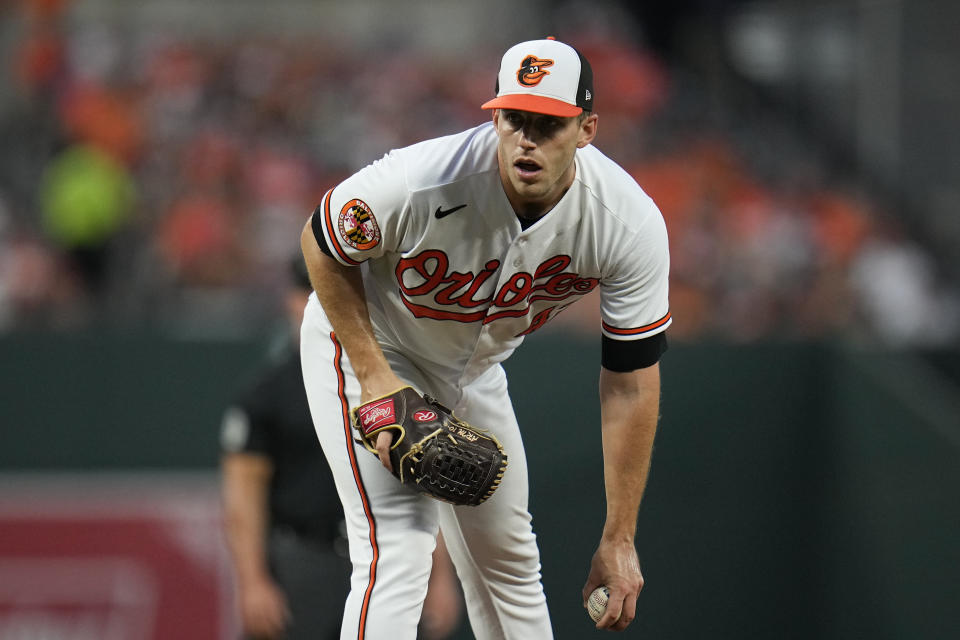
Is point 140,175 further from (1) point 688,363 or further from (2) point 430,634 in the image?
(2) point 430,634

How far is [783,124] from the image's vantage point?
1224 cm

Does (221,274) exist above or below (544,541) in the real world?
above

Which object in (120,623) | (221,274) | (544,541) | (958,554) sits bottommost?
(120,623)

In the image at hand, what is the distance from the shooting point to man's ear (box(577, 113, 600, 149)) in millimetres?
2834

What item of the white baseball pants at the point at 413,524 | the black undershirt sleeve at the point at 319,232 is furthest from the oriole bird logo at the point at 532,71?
the white baseball pants at the point at 413,524

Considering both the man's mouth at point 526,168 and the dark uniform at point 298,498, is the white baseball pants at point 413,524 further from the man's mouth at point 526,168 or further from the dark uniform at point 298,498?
the dark uniform at point 298,498

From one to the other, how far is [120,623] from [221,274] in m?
2.78

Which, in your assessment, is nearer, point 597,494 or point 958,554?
point 958,554

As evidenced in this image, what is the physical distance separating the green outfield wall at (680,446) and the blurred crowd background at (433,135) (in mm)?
541

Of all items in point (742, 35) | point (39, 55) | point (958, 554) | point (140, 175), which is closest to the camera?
point (958, 554)

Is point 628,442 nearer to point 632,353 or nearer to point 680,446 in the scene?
point 632,353

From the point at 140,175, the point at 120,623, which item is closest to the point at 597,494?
the point at 120,623

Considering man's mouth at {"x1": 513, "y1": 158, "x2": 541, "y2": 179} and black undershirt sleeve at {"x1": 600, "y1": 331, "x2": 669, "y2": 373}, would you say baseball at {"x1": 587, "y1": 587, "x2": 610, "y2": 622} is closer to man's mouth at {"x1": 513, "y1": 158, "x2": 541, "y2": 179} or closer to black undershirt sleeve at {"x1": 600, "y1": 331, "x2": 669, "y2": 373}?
black undershirt sleeve at {"x1": 600, "y1": 331, "x2": 669, "y2": 373}

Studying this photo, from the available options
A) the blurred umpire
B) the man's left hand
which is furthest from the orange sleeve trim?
the blurred umpire
